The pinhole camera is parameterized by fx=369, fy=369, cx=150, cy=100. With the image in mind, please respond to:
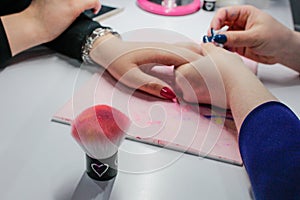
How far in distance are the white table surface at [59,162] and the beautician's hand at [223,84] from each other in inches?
3.7

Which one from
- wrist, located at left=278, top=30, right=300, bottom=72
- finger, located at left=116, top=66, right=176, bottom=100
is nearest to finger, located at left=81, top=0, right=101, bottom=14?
finger, located at left=116, top=66, right=176, bottom=100

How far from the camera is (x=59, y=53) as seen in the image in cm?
75

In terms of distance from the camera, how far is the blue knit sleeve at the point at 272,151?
1.33 feet

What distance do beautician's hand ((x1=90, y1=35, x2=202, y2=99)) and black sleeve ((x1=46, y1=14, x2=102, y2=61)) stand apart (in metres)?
0.05

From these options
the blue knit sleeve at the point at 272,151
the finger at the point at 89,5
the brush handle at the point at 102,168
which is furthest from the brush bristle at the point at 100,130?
the finger at the point at 89,5

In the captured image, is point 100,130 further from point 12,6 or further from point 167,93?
point 12,6

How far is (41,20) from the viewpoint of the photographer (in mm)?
742

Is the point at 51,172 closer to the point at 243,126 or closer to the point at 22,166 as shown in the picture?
A: the point at 22,166

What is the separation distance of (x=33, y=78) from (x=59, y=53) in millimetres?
109

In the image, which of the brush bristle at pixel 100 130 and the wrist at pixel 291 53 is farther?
the wrist at pixel 291 53

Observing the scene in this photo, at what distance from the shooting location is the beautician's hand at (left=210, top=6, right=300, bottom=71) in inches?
27.0

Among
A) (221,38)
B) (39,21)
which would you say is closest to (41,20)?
(39,21)

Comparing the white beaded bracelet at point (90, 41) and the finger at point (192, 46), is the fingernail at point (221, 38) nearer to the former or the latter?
the finger at point (192, 46)

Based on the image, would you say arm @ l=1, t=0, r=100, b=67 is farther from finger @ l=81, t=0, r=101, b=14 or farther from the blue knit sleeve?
the blue knit sleeve
